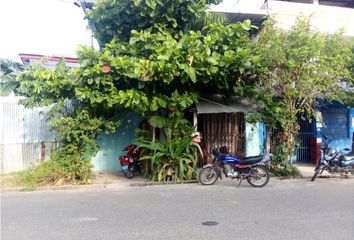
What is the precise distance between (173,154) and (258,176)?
2532 millimetres

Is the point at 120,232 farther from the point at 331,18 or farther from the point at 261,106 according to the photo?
the point at 331,18

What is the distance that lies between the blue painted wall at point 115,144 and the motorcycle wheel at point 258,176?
4625mm

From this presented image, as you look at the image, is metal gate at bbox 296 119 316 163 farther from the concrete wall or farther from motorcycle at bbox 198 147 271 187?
motorcycle at bbox 198 147 271 187

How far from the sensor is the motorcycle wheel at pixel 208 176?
1027 centimetres

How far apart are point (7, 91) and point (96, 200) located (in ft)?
26.2

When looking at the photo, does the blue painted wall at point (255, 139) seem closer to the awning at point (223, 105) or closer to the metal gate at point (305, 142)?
the awning at point (223, 105)

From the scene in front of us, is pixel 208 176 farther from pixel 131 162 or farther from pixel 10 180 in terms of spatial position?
pixel 10 180

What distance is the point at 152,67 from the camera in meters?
9.73

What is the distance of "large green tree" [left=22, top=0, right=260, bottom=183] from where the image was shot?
32.4 feet

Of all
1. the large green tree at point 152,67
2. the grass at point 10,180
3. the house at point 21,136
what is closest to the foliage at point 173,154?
the large green tree at point 152,67

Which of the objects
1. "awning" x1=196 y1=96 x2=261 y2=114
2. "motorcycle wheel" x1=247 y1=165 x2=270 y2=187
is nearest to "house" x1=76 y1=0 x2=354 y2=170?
"awning" x1=196 y1=96 x2=261 y2=114

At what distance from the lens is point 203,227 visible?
599 centimetres

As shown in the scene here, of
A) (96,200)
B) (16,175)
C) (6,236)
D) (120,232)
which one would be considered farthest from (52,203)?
(16,175)

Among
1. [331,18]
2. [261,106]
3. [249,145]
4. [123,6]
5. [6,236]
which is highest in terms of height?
[331,18]
